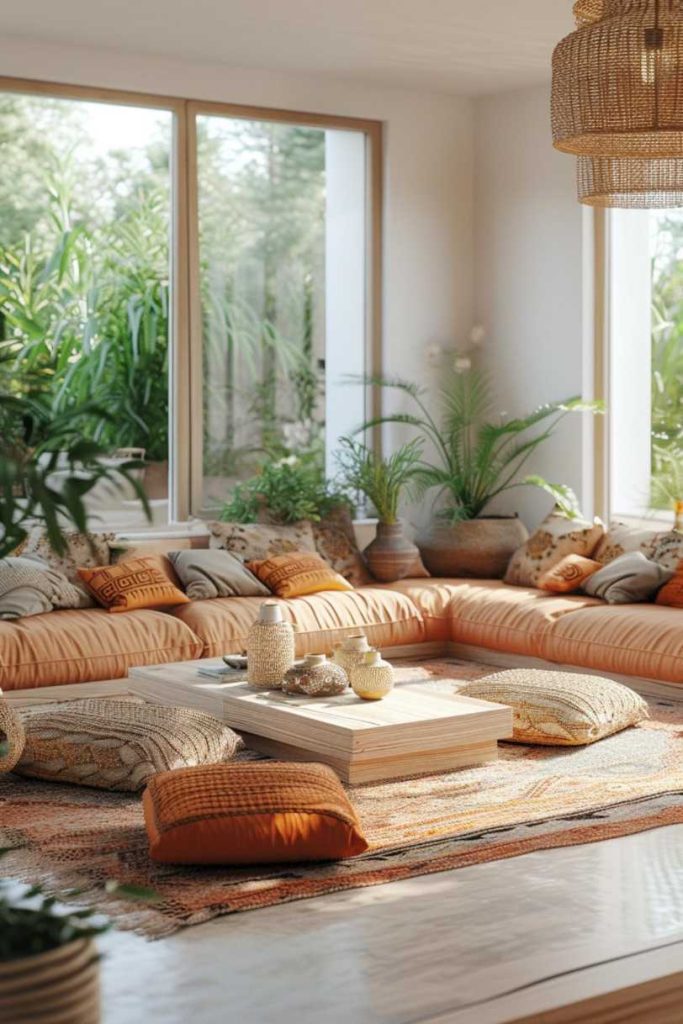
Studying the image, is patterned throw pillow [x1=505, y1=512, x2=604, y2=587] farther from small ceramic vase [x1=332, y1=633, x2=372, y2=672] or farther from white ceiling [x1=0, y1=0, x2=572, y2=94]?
white ceiling [x1=0, y1=0, x2=572, y2=94]

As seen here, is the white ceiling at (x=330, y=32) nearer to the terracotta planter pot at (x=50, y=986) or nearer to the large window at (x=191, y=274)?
the large window at (x=191, y=274)

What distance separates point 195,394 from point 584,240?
2.23 metres

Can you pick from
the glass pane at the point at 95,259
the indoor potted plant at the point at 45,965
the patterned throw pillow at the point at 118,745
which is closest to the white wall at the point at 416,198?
the glass pane at the point at 95,259

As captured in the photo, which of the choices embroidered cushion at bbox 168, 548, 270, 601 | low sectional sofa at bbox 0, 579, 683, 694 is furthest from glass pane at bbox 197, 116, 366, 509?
low sectional sofa at bbox 0, 579, 683, 694

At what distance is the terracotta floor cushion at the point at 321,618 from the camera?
633 centimetres

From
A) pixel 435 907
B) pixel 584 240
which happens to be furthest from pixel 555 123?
pixel 584 240

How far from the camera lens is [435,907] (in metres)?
3.50

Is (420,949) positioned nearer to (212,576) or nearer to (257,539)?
(212,576)

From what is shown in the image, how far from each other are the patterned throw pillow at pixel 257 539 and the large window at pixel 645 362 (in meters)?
1.80

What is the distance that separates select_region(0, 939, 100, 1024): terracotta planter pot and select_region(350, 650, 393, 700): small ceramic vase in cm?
313

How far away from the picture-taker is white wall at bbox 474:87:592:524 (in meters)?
7.87

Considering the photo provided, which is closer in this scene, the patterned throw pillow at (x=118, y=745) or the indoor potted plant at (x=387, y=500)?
the patterned throw pillow at (x=118, y=745)

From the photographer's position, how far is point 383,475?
7.68 meters

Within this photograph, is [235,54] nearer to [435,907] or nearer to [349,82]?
[349,82]
